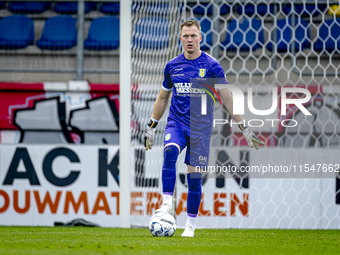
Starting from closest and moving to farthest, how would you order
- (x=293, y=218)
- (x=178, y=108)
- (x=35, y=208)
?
(x=178, y=108) < (x=293, y=218) < (x=35, y=208)

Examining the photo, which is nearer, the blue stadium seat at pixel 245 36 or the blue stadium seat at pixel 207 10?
the blue stadium seat at pixel 245 36

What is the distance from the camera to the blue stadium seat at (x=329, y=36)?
272 inches

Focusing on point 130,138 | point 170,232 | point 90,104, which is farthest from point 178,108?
point 90,104

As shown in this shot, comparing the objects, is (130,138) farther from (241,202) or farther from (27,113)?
(27,113)

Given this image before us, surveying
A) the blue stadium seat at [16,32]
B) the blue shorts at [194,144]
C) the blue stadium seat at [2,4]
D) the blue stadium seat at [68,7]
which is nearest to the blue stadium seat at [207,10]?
the blue stadium seat at [68,7]

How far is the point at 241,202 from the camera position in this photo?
5461 millimetres

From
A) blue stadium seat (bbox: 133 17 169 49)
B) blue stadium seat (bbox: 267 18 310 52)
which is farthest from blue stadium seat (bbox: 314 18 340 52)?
blue stadium seat (bbox: 133 17 169 49)

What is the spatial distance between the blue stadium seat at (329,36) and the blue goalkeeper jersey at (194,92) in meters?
4.09

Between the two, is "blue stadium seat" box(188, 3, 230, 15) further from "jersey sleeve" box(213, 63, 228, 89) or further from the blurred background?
"jersey sleeve" box(213, 63, 228, 89)

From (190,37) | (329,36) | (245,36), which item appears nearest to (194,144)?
(190,37)

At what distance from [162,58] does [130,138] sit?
4.27ft

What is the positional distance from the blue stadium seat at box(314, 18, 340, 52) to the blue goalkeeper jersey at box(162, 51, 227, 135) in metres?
4.09

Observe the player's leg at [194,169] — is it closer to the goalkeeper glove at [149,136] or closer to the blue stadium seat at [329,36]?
the goalkeeper glove at [149,136]

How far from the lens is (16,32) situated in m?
8.10
